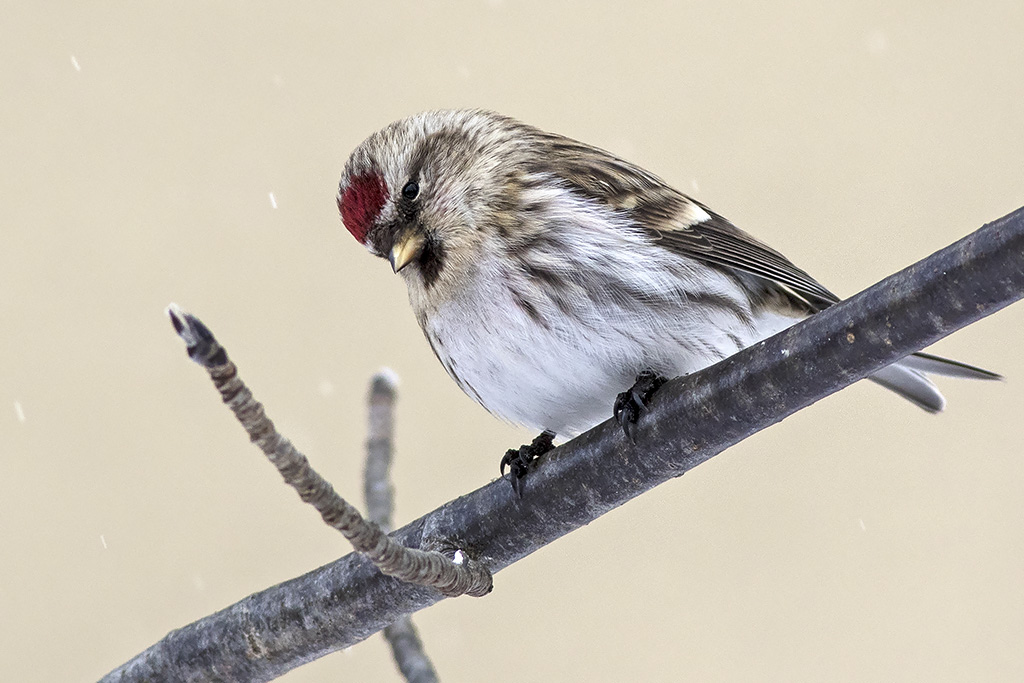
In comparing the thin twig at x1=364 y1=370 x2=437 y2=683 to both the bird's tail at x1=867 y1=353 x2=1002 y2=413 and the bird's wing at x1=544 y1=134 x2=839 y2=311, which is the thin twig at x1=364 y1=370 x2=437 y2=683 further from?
the bird's tail at x1=867 y1=353 x2=1002 y2=413

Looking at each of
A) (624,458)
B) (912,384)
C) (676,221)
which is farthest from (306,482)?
(912,384)

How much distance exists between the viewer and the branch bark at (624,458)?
866mm

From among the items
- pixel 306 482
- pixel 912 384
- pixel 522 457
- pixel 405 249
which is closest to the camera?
pixel 306 482

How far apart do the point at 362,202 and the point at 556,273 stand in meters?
0.30

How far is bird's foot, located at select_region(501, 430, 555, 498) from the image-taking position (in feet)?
4.09

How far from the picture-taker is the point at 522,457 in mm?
1351

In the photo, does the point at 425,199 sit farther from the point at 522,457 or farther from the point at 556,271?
the point at 522,457

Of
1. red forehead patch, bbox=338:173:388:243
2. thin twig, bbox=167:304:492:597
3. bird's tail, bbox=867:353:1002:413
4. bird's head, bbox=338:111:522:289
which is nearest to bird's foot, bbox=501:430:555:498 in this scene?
thin twig, bbox=167:304:492:597

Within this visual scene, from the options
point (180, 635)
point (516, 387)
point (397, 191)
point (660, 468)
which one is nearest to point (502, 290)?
point (516, 387)

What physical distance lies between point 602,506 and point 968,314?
0.46 metres

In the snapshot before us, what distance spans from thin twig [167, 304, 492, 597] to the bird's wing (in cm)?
60

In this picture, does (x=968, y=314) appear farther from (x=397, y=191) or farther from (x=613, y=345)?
(x=397, y=191)

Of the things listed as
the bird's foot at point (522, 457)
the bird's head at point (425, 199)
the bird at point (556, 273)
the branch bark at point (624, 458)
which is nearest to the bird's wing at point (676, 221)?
the bird at point (556, 273)

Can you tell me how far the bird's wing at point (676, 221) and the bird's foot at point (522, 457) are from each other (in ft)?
1.03
